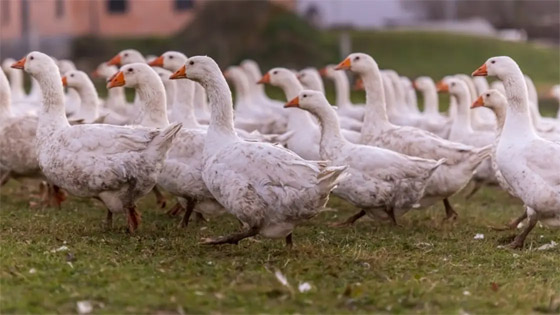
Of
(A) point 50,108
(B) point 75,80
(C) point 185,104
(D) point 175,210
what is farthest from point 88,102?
(A) point 50,108

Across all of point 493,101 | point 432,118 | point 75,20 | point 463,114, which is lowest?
point 75,20

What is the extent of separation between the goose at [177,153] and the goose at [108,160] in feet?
1.85

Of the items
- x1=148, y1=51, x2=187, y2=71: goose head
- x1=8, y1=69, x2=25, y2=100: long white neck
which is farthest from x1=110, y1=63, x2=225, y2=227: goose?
x1=8, y1=69, x2=25, y2=100: long white neck

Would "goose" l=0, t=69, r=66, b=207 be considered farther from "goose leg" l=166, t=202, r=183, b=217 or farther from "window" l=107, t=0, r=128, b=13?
"window" l=107, t=0, r=128, b=13

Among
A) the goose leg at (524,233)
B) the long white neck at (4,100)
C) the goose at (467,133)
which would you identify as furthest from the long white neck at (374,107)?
the long white neck at (4,100)

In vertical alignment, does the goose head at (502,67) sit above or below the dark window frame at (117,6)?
above

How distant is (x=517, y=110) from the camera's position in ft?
33.6

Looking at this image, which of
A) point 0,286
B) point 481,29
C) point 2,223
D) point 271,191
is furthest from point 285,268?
point 481,29

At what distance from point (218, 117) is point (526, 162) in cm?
302

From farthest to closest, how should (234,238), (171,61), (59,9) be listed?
1. (59,9)
2. (171,61)
3. (234,238)

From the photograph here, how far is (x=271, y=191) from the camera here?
8750mm

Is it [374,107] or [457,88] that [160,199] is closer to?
[374,107]

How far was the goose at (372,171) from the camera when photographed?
416 inches

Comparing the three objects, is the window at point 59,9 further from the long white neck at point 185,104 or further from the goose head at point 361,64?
the goose head at point 361,64
